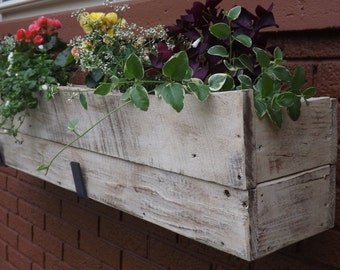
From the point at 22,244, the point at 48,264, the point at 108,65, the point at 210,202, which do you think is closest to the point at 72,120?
the point at 108,65

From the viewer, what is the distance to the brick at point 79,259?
225 cm

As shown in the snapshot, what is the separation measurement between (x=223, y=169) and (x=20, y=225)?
219cm

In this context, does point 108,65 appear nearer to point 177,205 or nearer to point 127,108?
point 127,108

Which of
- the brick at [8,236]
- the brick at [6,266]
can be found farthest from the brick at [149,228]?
the brick at [6,266]

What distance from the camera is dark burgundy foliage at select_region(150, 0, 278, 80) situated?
1134 mm

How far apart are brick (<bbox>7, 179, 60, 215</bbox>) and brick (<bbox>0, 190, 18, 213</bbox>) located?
4 centimetres

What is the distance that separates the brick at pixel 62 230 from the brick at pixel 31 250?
193 millimetres

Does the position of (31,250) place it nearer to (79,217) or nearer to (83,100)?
(79,217)

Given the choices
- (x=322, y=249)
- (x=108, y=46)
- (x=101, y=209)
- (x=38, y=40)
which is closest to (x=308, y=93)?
(x=322, y=249)

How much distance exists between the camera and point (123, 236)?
6.77 feet

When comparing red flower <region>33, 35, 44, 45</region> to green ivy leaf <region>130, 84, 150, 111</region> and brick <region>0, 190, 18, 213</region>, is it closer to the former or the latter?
green ivy leaf <region>130, 84, 150, 111</region>

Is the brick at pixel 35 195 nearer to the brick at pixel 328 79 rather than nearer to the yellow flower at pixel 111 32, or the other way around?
the yellow flower at pixel 111 32

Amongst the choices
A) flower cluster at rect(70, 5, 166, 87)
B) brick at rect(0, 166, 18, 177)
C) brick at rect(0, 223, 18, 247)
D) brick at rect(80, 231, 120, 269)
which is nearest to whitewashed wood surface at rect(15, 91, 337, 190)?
flower cluster at rect(70, 5, 166, 87)

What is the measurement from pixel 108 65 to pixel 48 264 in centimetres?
160
